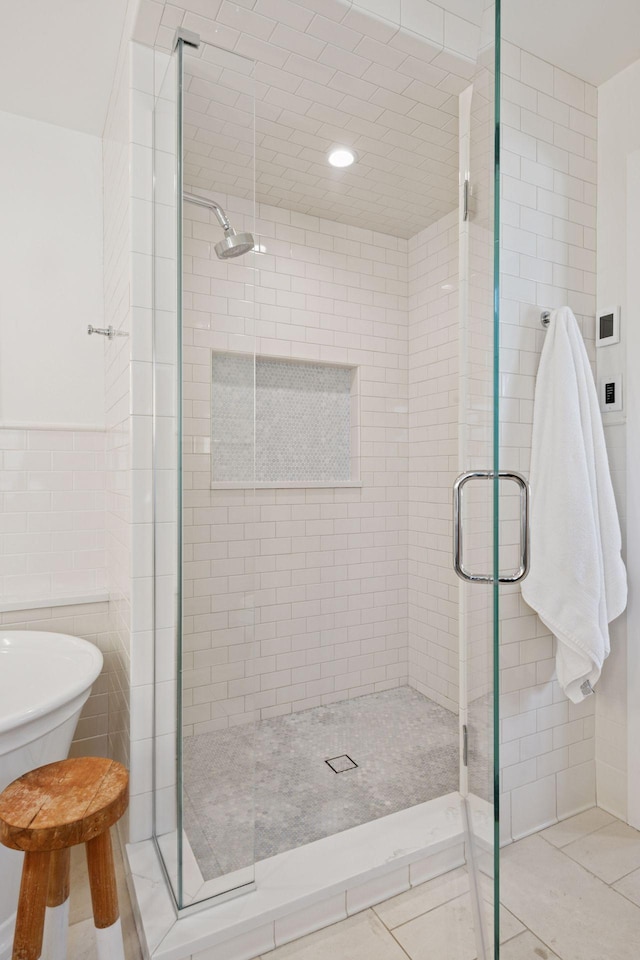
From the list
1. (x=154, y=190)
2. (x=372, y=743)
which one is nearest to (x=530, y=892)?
(x=372, y=743)

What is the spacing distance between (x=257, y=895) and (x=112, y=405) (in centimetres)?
164

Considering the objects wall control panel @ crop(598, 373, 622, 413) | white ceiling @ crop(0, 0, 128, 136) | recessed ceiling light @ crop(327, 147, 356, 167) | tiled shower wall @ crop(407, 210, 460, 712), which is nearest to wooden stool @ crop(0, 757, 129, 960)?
wall control panel @ crop(598, 373, 622, 413)

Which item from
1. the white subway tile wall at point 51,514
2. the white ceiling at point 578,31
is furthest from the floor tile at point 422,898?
the white ceiling at point 578,31

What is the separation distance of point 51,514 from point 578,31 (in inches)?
99.4

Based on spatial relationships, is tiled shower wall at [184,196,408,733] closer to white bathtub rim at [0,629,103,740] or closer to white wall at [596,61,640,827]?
white bathtub rim at [0,629,103,740]

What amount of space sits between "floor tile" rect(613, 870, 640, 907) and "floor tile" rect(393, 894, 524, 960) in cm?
38

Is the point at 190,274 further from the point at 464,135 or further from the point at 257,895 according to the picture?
the point at 257,895

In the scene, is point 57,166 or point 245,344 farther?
point 57,166

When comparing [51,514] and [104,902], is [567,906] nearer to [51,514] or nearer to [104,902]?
[104,902]

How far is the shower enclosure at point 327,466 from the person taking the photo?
1352 mm

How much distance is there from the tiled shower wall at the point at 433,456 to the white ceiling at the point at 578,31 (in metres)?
0.96

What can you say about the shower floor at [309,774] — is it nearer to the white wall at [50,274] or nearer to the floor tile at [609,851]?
the floor tile at [609,851]

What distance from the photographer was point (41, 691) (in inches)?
64.5

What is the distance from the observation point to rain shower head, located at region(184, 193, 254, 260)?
1372mm
